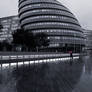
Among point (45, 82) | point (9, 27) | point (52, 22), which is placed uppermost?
point (9, 27)

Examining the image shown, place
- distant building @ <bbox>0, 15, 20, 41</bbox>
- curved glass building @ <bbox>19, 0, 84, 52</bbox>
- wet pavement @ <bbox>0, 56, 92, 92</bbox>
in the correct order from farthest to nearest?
distant building @ <bbox>0, 15, 20, 41</bbox> < curved glass building @ <bbox>19, 0, 84, 52</bbox> < wet pavement @ <bbox>0, 56, 92, 92</bbox>

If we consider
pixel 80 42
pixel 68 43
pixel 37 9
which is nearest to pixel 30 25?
pixel 37 9

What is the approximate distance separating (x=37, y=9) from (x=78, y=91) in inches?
3852

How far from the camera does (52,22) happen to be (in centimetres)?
10038

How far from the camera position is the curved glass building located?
9925 cm

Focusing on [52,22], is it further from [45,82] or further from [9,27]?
[45,82]

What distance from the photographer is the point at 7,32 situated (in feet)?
515

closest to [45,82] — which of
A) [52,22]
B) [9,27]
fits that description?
[52,22]

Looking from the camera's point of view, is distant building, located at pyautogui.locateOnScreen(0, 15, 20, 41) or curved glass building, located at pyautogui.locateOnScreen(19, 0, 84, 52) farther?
distant building, located at pyautogui.locateOnScreen(0, 15, 20, 41)

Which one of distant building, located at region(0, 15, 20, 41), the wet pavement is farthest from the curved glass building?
the wet pavement

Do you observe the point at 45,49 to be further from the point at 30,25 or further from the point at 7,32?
the point at 7,32

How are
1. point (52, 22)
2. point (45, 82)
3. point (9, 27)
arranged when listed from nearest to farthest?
point (45, 82)
point (52, 22)
point (9, 27)

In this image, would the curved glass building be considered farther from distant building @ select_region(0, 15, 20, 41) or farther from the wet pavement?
the wet pavement

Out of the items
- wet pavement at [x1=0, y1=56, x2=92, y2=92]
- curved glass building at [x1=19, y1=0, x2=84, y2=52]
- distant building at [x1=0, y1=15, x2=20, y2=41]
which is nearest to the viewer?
wet pavement at [x1=0, y1=56, x2=92, y2=92]
